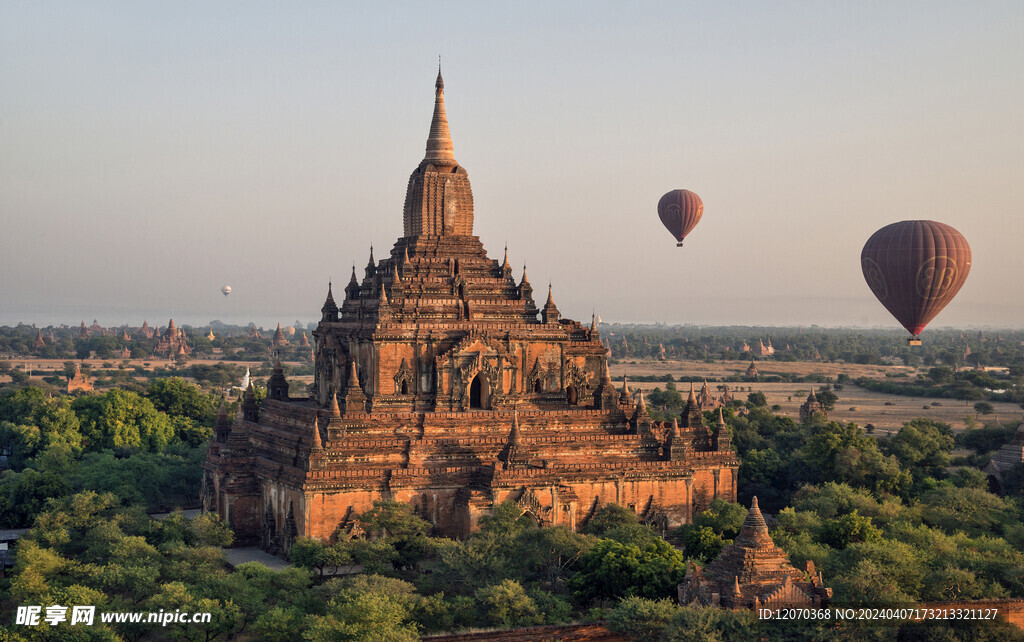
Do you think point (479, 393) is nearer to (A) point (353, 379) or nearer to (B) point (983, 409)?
(A) point (353, 379)

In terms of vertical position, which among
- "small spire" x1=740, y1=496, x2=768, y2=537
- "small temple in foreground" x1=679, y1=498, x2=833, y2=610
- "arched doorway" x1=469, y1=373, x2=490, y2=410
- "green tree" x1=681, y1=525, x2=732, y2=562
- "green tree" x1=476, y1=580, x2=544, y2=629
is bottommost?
"green tree" x1=476, y1=580, x2=544, y2=629

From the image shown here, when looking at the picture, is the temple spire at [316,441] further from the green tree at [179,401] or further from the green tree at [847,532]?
the green tree at [179,401]

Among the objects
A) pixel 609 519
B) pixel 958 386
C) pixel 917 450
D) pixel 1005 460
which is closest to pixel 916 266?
pixel 917 450

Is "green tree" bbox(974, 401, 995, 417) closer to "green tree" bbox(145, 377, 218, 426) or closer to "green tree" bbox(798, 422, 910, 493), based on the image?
"green tree" bbox(798, 422, 910, 493)

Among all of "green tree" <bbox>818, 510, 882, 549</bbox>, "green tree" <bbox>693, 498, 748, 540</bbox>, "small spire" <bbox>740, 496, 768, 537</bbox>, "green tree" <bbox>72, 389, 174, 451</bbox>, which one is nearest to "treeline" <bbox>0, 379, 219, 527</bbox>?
"green tree" <bbox>72, 389, 174, 451</bbox>

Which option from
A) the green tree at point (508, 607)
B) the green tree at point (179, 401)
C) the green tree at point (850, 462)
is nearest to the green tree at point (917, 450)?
the green tree at point (850, 462)

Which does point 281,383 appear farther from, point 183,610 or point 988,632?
point 988,632
